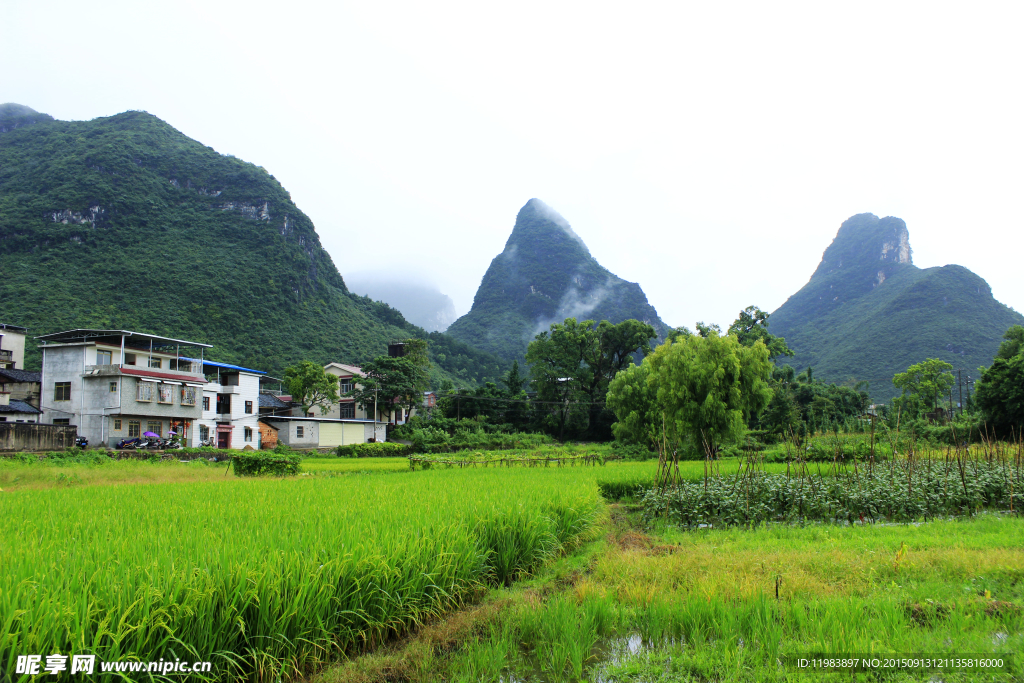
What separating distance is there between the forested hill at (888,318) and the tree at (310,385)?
54510mm

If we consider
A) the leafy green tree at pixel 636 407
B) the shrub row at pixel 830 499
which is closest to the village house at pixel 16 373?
the leafy green tree at pixel 636 407

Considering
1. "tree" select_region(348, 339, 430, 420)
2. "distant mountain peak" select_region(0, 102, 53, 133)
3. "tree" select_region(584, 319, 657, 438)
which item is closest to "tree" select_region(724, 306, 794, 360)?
"tree" select_region(584, 319, 657, 438)

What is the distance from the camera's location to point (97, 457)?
779 inches

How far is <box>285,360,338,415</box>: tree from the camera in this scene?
4497 centimetres

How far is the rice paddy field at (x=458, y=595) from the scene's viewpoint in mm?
3049

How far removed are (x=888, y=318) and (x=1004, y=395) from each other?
6646cm

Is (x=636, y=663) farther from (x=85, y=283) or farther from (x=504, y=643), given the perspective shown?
(x=85, y=283)

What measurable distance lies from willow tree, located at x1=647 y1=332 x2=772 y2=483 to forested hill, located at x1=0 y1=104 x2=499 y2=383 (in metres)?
44.8

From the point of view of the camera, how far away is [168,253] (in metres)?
66.6

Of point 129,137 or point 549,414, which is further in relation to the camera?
point 129,137

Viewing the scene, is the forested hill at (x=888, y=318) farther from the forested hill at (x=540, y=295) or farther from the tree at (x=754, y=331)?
the forested hill at (x=540, y=295)

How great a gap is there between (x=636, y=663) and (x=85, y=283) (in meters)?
69.2

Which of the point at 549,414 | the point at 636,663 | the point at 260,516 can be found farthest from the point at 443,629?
the point at 549,414

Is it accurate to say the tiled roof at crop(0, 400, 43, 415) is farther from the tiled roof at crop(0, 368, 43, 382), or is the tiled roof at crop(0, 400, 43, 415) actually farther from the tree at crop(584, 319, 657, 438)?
the tree at crop(584, 319, 657, 438)
